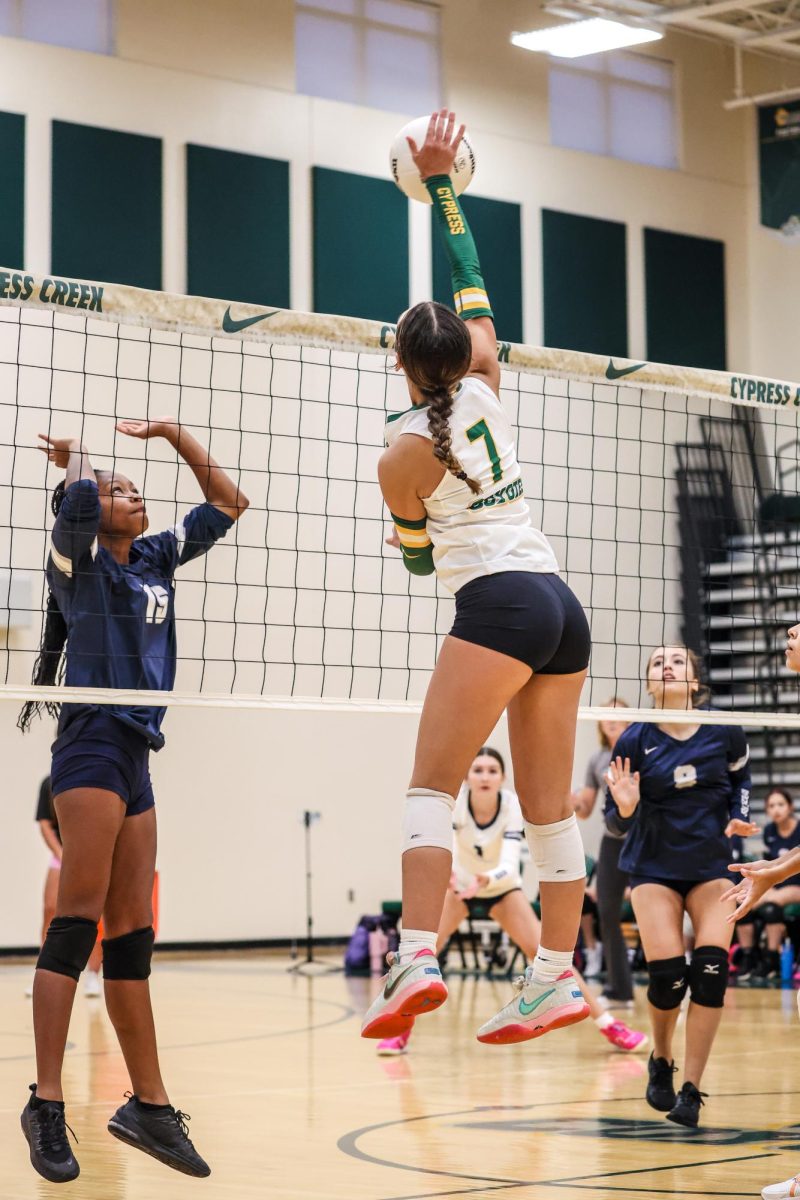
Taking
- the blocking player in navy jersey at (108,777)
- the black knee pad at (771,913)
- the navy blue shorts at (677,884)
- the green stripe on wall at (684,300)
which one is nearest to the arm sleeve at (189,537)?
the blocking player in navy jersey at (108,777)

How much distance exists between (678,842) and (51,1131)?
9.55 ft

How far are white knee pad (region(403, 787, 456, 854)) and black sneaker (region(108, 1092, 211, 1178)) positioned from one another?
1480mm

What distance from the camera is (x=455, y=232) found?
405cm

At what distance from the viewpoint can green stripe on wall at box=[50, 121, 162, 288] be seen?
14406mm

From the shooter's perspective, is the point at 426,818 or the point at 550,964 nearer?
the point at 426,818

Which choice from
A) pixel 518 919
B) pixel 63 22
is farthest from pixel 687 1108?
pixel 63 22

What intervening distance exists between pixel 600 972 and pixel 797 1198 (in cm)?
842

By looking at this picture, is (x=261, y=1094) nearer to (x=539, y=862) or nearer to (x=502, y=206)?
(x=539, y=862)

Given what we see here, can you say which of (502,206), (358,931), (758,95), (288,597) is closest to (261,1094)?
(358,931)

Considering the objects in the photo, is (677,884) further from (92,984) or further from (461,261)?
(92,984)

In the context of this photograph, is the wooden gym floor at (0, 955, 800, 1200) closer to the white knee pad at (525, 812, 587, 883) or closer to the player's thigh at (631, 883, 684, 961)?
the player's thigh at (631, 883, 684, 961)

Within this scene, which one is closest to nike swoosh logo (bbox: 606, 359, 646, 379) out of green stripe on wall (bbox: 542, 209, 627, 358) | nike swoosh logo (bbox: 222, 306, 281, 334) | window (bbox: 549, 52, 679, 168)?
nike swoosh logo (bbox: 222, 306, 281, 334)

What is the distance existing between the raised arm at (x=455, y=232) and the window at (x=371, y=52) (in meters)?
12.5

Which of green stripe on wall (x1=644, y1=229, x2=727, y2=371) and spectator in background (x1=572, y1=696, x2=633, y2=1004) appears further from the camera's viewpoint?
green stripe on wall (x1=644, y1=229, x2=727, y2=371)
